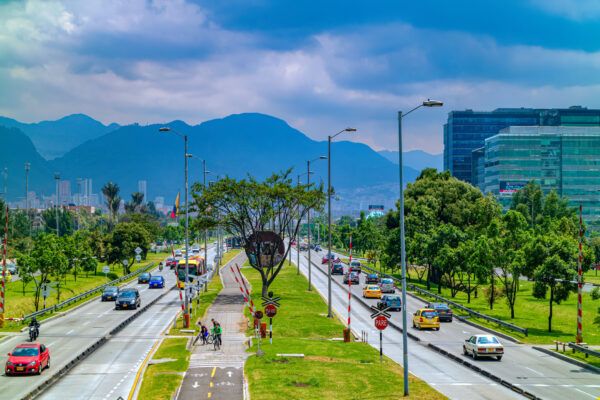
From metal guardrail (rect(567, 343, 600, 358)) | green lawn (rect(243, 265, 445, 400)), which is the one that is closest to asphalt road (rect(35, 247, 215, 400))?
green lawn (rect(243, 265, 445, 400))

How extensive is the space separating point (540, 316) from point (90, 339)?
3929cm

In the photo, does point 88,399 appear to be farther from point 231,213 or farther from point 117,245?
point 117,245

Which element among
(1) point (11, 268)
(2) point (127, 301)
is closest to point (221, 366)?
→ (2) point (127, 301)

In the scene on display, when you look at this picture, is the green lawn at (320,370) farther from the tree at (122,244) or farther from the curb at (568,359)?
the tree at (122,244)

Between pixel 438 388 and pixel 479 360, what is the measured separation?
10000mm

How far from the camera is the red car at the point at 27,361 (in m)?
36.9

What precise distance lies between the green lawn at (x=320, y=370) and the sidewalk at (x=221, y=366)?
2.84 ft

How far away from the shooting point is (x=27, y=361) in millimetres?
36938

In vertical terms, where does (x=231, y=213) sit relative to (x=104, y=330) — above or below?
above

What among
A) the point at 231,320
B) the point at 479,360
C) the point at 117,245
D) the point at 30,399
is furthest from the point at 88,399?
the point at 117,245

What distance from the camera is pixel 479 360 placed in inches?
1698

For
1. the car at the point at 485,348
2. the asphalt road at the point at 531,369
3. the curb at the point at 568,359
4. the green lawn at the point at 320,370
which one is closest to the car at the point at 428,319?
→ the asphalt road at the point at 531,369

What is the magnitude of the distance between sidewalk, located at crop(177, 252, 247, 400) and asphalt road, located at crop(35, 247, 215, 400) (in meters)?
2.92

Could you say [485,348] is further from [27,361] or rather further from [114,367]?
[27,361]
